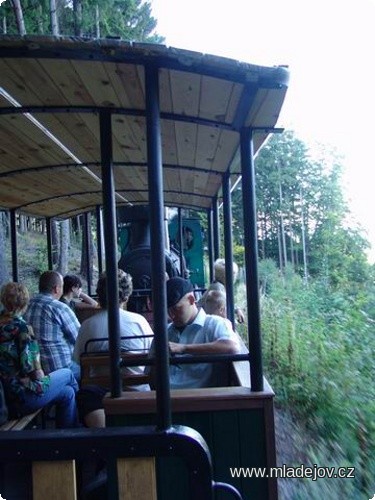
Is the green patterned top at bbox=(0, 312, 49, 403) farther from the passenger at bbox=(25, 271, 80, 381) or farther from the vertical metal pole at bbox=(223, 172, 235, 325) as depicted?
the vertical metal pole at bbox=(223, 172, 235, 325)

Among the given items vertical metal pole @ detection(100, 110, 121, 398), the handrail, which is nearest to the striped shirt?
vertical metal pole @ detection(100, 110, 121, 398)

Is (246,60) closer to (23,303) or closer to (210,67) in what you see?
(210,67)

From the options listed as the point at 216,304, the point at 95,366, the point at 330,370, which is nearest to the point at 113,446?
the point at 95,366

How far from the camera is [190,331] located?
3131 millimetres

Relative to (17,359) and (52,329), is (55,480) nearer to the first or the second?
(17,359)

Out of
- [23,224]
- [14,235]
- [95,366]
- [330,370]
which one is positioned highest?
[23,224]

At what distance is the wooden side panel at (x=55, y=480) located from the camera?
4.82 feet

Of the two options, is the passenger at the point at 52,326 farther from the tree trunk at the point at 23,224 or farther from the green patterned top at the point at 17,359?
the tree trunk at the point at 23,224

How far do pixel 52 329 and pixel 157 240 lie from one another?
106 inches

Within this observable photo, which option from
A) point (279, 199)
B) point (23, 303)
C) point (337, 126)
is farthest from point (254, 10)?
point (23, 303)

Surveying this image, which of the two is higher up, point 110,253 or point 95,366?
point 110,253

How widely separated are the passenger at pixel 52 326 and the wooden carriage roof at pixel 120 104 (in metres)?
1.03

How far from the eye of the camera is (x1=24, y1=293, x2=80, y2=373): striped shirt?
4.19m

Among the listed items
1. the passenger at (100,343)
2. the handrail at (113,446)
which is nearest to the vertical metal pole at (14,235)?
the passenger at (100,343)
